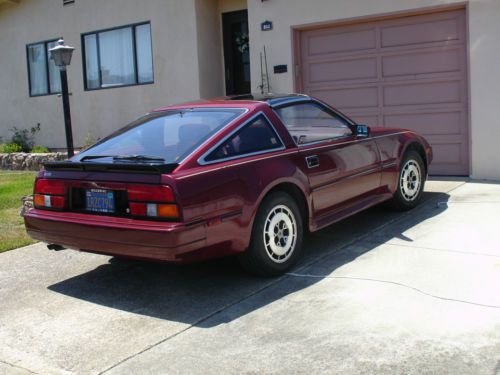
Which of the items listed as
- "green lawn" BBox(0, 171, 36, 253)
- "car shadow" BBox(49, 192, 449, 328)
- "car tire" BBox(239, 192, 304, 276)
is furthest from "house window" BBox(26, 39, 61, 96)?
"car tire" BBox(239, 192, 304, 276)

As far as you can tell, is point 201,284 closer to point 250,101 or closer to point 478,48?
point 250,101

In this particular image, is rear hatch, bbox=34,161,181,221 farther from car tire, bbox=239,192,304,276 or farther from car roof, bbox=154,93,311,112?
car roof, bbox=154,93,311,112

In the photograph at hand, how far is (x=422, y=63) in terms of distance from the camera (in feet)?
31.4

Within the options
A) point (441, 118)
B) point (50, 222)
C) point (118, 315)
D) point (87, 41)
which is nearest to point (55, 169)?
point (50, 222)

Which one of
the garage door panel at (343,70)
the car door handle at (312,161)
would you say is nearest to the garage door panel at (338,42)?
the garage door panel at (343,70)

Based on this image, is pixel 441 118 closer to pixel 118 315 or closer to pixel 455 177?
pixel 455 177

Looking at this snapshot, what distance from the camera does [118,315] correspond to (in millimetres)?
4633

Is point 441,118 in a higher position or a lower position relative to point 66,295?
higher

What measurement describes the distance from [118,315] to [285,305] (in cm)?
125

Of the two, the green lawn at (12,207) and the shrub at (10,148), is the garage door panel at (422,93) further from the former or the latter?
the shrub at (10,148)

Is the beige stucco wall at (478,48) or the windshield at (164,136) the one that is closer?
the windshield at (164,136)

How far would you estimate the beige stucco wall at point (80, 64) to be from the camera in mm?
12000

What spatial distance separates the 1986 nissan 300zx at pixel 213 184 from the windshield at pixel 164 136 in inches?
0.5

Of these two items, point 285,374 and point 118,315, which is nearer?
point 285,374
